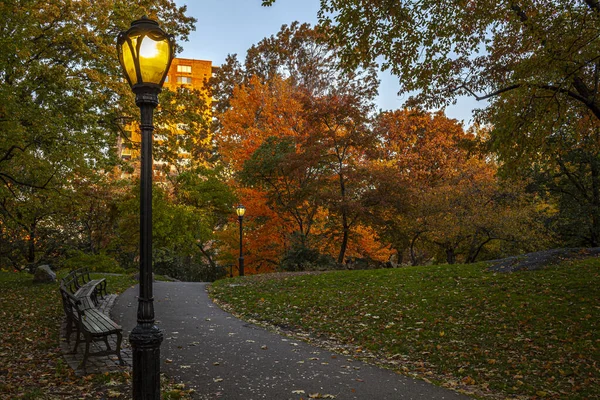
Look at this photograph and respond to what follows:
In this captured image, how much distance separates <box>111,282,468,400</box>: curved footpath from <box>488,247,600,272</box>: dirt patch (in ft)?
→ 25.4

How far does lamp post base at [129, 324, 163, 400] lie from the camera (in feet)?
11.6

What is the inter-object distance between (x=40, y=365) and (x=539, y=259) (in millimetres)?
12615

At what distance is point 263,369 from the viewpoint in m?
6.11

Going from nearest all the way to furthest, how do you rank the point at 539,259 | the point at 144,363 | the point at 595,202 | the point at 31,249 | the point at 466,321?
the point at 144,363
the point at 466,321
the point at 539,259
the point at 595,202
the point at 31,249

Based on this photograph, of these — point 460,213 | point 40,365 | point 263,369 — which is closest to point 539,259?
point 460,213

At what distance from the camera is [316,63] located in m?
31.0

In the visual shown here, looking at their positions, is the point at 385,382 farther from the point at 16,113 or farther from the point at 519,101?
the point at 16,113

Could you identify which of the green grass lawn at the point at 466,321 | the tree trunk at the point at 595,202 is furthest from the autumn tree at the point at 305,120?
the tree trunk at the point at 595,202

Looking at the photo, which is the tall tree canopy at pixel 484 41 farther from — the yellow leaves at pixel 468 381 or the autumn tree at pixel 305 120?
the yellow leaves at pixel 468 381

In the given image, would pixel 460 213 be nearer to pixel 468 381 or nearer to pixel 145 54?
pixel 468 381

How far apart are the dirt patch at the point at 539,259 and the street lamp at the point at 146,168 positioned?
11305 millimetres

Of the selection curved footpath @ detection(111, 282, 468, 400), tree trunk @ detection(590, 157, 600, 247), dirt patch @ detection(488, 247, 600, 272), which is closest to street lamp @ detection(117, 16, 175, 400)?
curved footpath @ detection(111, 282, 468, 400)

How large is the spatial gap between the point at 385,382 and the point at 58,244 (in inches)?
885

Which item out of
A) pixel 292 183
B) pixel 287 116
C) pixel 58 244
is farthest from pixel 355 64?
pixel 58 244
